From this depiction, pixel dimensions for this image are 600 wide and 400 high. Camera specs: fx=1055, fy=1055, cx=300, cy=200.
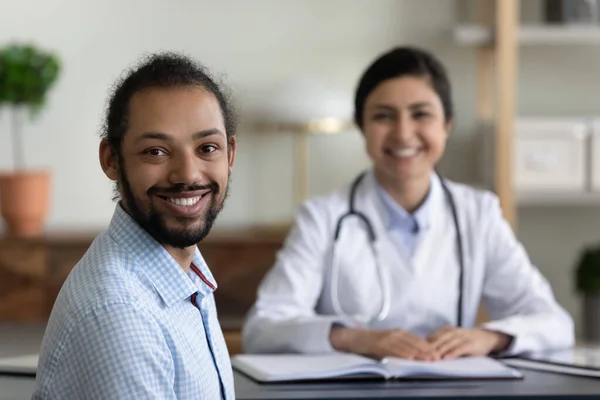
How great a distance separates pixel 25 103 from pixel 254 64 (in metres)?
0.80

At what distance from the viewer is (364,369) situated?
1620 mm

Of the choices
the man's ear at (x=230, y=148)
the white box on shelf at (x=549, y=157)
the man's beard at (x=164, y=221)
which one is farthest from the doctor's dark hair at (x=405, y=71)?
the white box on shelf at (x=549, y=157)

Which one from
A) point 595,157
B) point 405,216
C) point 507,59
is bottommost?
point 405,216

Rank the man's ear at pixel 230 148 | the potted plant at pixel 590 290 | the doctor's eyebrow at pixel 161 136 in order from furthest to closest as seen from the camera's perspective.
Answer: the potted plant at pixel 590 290, the man's ear at pixel 230 148, the doctor's eyebrow at pixel 161 136

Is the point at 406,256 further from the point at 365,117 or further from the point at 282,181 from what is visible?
the point at 282,181

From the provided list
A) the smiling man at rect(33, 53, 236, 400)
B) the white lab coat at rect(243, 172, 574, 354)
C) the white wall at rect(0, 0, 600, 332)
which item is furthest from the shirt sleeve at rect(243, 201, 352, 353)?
the white wall at rect(0, 0, 600, 332)

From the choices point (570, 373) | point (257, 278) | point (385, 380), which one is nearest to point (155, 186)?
point (385, 380)

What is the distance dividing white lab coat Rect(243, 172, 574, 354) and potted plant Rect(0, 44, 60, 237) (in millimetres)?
1527

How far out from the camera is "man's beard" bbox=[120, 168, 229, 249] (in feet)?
3.59

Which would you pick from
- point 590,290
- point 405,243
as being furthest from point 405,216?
point 590,290

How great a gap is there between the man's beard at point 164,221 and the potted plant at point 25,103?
7.89 feet

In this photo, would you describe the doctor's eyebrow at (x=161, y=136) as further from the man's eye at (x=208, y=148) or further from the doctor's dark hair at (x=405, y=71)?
the doctor's dark hair at (x=405, y=71)

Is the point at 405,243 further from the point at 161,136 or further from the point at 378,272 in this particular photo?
the point at 161,136

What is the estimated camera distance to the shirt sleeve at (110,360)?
3.10ft
